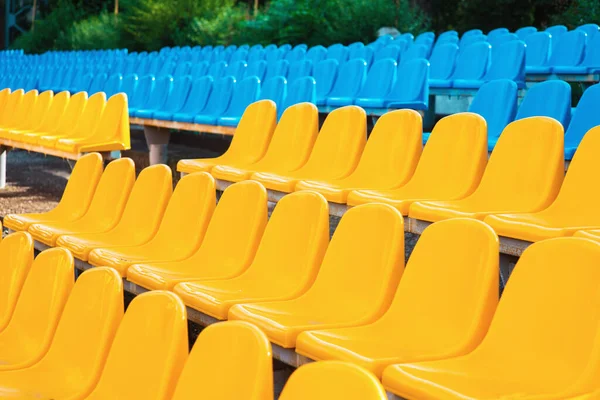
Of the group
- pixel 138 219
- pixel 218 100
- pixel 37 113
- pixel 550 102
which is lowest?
pixel 37 113

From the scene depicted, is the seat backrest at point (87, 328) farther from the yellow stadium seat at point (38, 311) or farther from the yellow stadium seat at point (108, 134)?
the yellow stadium seat at point (108, 134)

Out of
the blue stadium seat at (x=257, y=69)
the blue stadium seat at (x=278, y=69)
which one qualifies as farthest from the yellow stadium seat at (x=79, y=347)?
the blue stadium seat at (x=257, y=69)

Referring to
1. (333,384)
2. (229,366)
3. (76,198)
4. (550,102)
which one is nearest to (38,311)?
(229,366)

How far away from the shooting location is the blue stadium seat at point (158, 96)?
7.14 meters

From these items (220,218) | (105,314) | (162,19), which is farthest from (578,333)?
(162,19)

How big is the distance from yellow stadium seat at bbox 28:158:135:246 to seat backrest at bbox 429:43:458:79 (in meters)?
3.33

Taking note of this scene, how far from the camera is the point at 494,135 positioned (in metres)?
4.32

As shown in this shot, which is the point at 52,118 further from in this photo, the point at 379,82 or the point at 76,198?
the point at 76,198

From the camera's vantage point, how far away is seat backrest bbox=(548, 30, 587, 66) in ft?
22.0

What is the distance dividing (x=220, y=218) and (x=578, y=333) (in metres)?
1.52

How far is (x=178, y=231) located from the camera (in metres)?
3.37

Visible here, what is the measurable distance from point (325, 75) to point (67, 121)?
74.2 inches

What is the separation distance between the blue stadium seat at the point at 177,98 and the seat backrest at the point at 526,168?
12.9 ft

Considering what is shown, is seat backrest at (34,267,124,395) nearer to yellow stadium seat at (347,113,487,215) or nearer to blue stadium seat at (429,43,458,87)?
yellow stadium seat at (347,113,487,215)
